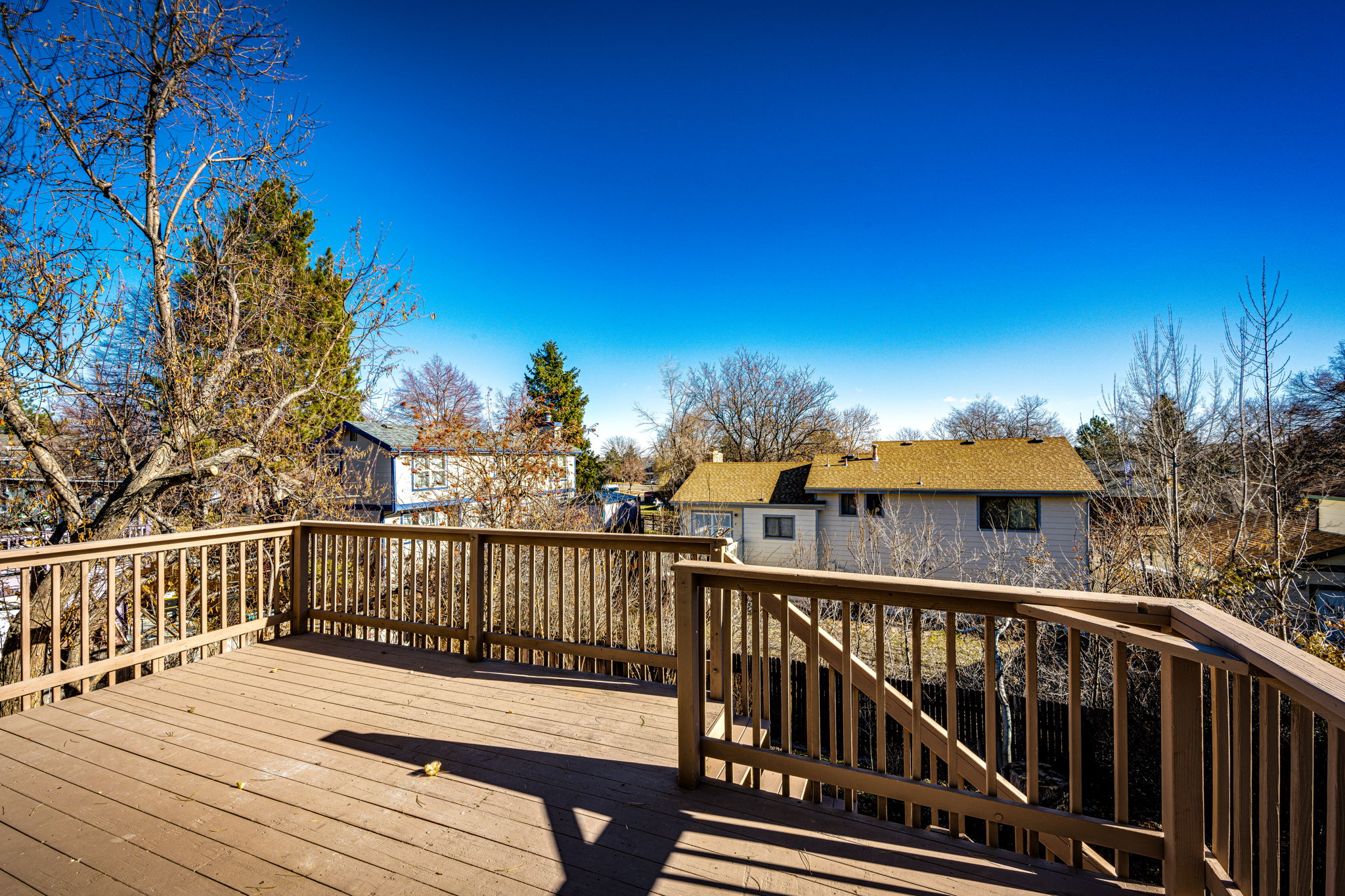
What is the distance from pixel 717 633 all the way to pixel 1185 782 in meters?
1.65

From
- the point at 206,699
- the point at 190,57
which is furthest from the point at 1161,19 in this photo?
the point at 206,699

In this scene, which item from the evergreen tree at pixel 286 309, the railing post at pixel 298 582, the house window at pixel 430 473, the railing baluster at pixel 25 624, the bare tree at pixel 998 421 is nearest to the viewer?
the railing baluster at pixel 25 624

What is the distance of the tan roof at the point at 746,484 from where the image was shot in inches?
699

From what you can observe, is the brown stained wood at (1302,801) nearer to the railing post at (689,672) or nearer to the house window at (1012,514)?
the railing post at (689,672)

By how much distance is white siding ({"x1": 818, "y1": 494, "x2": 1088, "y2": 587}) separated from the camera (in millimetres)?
12766

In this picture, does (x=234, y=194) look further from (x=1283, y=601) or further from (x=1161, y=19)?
(x=1283, y=601)

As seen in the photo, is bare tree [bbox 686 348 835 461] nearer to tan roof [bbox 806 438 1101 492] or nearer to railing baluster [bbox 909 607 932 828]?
tan roof [bbox 806 438 1101 492]

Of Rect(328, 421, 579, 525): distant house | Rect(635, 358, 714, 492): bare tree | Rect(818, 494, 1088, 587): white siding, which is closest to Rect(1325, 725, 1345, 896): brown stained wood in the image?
Rect(328, 421, 579, 525): distant house

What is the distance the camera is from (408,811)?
223 cm

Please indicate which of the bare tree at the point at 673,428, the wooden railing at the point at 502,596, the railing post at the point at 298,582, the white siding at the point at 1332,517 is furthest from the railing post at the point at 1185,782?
the bare tree at the point at 673,428

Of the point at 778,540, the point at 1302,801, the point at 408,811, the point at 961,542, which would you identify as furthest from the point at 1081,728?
the point at 778,540

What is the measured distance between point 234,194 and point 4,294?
2.44m

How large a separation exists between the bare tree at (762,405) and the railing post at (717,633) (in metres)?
22.6

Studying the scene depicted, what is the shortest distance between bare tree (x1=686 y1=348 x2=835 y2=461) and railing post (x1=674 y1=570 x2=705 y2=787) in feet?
77.7
